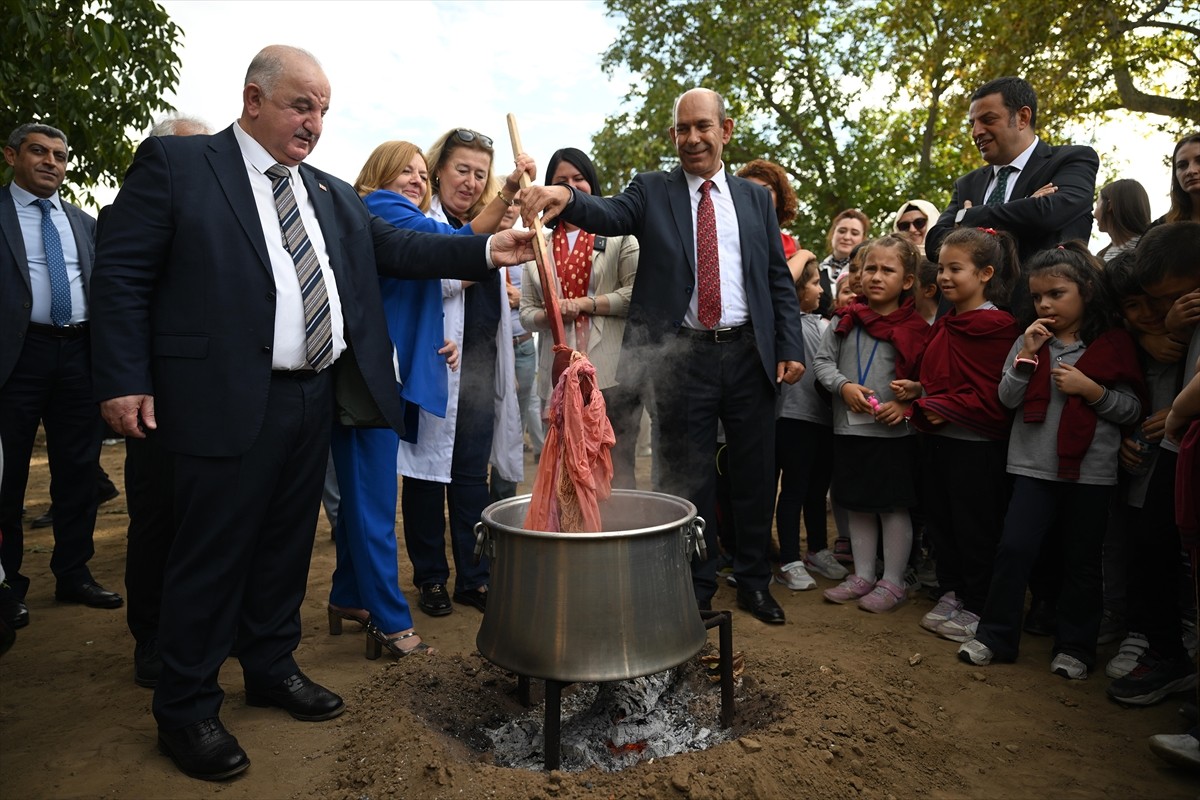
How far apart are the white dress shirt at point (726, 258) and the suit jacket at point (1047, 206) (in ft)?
3.94

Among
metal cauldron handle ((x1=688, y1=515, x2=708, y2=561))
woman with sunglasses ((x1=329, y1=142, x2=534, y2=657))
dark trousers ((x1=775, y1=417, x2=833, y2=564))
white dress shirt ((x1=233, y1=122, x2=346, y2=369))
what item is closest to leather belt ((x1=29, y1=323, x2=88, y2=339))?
woman with sunglasses ((x1=329, y1=142, x2=534, y2=657))

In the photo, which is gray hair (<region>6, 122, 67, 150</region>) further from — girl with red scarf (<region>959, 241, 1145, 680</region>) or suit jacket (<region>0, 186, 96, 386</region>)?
girl with red scarf (<region>959, 241, 1145, 680</region>)

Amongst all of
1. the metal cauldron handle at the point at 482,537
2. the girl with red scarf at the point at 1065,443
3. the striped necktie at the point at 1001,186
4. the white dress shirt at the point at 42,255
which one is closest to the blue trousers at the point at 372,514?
the metal cauldron handle at the point at 482,537

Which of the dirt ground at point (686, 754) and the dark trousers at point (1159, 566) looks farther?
the dark trousers at point (1159, 566)

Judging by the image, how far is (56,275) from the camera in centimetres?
470

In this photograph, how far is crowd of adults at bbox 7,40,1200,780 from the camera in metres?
2.91

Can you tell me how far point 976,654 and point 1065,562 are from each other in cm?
57

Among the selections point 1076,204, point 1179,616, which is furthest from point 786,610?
point 1076,204

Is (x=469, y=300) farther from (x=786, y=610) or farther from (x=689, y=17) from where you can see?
(x=689, y=17)

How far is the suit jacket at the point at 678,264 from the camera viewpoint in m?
4.29

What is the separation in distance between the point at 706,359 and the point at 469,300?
4.35 ft

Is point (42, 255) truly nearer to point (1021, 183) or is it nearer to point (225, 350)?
point (225, 350)

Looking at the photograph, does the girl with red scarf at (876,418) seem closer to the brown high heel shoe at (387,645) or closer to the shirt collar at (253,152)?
the brown high heel shoe at (387,645)

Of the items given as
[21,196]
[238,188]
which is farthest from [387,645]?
[21,196]
